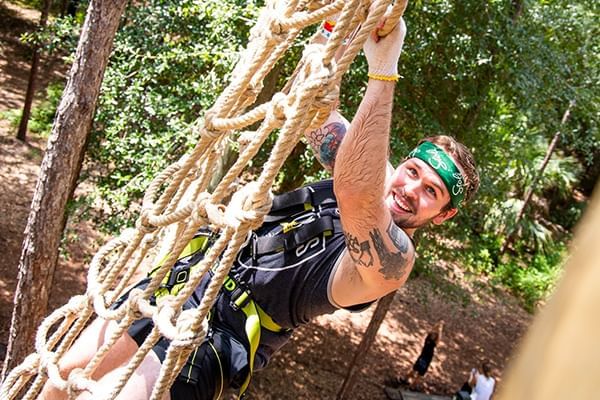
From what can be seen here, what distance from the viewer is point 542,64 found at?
14.0 ft

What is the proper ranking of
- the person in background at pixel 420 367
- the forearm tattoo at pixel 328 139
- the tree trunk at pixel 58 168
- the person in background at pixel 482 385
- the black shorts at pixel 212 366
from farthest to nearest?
the person in background at pixel 420 367
the person in background at pixel 482 385
the tree trunk at pixel 58 168
the forearm tattoo at pixel 328 139
the black shorts at pixel 212 366

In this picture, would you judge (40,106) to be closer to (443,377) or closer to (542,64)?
(443,377)

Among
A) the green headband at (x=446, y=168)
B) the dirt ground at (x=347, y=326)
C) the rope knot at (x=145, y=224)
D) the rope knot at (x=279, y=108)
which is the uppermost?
the rope knot at (x=279, y=108)

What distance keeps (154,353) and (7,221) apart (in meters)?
6.73

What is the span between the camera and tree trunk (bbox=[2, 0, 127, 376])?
3562 millimetres

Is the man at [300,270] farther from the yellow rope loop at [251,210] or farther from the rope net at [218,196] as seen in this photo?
the yellow rope loop at [251,210]

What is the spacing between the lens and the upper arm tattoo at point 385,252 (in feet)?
5.17

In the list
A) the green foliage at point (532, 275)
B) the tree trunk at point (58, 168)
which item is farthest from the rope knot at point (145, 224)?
the green foliage at point (532, 275)

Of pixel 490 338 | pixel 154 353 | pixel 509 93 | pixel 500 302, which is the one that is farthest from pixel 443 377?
pixel 154 353

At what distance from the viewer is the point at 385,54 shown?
1492 millimetres

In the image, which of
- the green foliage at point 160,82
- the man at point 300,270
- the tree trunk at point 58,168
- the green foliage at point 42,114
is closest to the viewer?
the man at point 300,270

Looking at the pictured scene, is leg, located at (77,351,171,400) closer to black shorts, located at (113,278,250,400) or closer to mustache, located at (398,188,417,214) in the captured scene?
black shorts, located at (113,278,250,400)

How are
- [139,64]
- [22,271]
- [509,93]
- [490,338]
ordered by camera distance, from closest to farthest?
[22,271], [509,93], [139,64], [490,338]


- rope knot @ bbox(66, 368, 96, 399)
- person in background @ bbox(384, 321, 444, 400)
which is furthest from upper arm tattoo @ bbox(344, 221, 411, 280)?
person in background @ bbox(384, 321, 444, 400)
